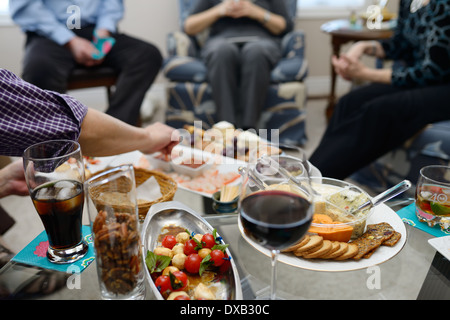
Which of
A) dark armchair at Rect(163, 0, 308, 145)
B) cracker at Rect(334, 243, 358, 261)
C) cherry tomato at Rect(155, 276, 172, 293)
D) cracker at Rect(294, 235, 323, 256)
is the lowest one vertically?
dark armchair at Rect(163, 0, 308, 145)

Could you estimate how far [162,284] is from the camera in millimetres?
654

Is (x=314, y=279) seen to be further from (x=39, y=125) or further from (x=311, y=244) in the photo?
(x=39, y=125)

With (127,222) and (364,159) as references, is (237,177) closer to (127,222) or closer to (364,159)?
(127,222)

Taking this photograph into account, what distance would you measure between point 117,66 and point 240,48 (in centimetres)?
Result: 86

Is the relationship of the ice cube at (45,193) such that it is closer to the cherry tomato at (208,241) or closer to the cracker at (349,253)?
the cherry tomato at (208,241)

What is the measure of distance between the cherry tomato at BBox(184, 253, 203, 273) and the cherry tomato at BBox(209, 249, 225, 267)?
0.09 feet

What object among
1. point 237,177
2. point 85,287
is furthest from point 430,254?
point 85,287

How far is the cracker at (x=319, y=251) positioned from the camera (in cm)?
73

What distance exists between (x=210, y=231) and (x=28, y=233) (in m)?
1.31

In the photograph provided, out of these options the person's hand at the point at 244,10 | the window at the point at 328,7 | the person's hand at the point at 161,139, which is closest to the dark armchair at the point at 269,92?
the person's hand at the point at 244,10

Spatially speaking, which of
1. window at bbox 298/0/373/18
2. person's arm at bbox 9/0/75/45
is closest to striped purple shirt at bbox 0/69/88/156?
person's arm at bbox 9/0/75/45

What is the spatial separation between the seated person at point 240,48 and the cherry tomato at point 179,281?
6.11ft

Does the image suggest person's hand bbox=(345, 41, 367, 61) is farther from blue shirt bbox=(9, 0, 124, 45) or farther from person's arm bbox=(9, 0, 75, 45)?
person's arm bbox=(9, 0, 75, 45)

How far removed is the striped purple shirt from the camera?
809 mm
